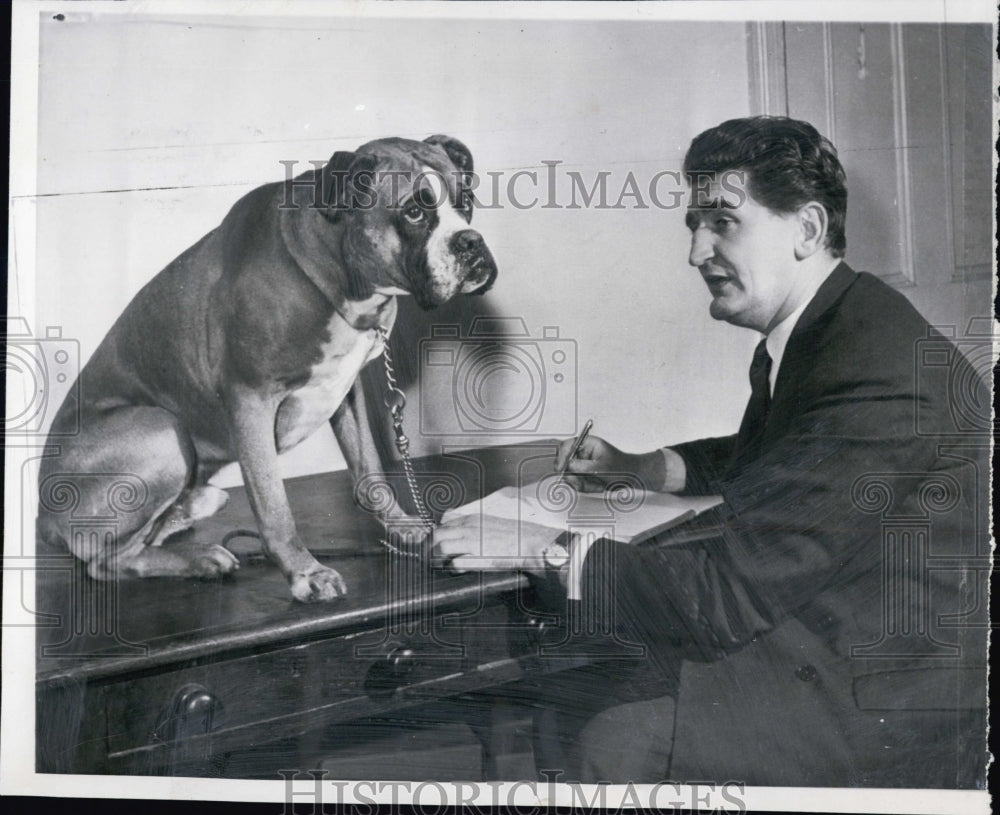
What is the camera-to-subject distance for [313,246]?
250 centimetres

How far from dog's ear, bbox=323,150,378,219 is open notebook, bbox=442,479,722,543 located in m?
0.80

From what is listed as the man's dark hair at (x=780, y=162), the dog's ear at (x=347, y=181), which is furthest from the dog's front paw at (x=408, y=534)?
the man's dark hair at (x=780, y=162)

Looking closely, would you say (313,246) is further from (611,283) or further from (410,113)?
(611,283)

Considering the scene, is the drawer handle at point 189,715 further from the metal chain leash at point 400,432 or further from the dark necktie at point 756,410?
the dark necktie at point 756,410

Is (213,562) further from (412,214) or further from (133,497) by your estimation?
(412,214)

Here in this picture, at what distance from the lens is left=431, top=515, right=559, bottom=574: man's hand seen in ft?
8.23

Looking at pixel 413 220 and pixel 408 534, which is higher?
pixel 413 220

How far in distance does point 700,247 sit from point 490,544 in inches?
35.6

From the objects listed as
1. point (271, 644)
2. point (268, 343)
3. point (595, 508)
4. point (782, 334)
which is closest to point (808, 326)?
point (782, 334)

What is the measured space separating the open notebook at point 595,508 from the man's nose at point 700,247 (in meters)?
0.59

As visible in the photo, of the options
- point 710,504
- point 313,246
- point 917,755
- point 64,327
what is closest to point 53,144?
point 64,327

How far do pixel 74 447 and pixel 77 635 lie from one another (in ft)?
1.53

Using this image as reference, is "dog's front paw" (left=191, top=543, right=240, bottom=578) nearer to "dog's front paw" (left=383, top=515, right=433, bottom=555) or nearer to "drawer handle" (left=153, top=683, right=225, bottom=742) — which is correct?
"drawer handle" (left=153, top=683, right=225, bottom=742)

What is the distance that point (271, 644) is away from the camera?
246cm
